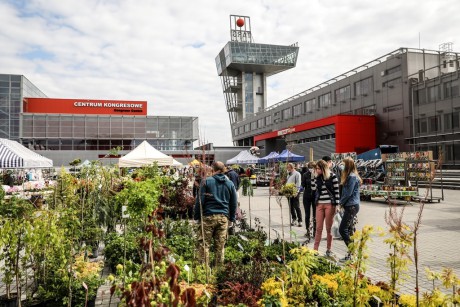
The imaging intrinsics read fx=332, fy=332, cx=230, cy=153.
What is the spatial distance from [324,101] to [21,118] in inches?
1922

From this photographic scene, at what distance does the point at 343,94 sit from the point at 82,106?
4823cm

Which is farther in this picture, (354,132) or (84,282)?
(354,132)

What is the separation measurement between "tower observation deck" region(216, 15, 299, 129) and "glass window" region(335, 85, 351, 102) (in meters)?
39.1

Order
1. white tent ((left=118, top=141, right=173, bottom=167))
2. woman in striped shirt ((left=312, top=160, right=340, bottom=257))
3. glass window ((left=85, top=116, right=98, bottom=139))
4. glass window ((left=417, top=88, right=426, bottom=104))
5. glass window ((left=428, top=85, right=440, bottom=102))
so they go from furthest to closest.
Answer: glass window ((left=85, top=116, right=98, bottom=139))
glass window ((left=417, top=88, right=426, bottom=104))
glass window ((left=428, top=85, right=440, bottom=102))
white tent ((left=118, top=141, right=173, bottom=167))
woman in striped shirt ((left=312, top=160, right=340, bottom=257))

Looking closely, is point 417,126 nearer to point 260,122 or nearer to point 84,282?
point 84,282

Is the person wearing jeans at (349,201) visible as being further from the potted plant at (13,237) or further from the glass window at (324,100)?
the glass window at (324,100)

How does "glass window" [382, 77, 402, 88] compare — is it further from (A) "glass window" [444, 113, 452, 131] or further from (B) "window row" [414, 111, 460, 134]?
(A) "glass window" [444, 113, 452, 131]

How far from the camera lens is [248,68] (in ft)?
286

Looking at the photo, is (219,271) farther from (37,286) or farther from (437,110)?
(437,110)

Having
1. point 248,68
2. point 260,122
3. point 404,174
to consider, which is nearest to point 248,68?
point 248,68

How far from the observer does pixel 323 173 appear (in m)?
6.71

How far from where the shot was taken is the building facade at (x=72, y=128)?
180 feet

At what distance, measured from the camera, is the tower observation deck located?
84312 mm

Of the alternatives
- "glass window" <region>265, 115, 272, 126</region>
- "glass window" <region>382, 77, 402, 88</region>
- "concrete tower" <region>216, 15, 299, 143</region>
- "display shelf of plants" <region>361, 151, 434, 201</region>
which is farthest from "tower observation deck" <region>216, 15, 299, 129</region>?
"display shelf of plants" <region>361, 151, 434, 201</region>
